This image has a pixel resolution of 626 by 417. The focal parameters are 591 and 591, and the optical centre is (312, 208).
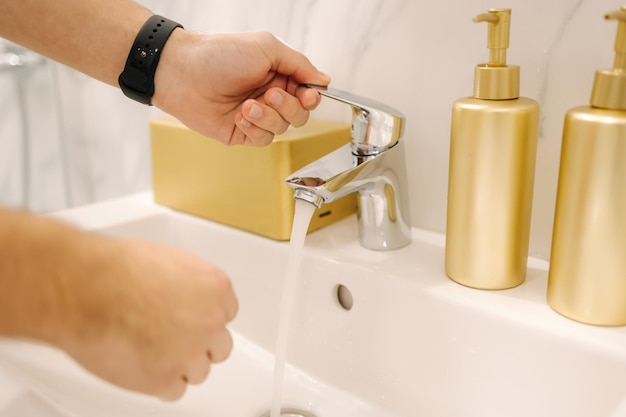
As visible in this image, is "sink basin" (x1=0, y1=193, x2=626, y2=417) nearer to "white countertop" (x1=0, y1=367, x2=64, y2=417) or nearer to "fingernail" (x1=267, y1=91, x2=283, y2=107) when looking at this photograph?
"white countertop" (x1=0, y1=367, x2=64, y2=417)

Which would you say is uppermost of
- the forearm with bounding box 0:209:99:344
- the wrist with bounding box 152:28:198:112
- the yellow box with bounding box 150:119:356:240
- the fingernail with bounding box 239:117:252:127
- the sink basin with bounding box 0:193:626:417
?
the wrist with bounding box 152:28:198:112

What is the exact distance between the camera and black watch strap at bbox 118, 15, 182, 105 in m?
0.58

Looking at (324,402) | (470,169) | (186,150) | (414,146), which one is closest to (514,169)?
(470,169)

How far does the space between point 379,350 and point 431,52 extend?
289 mm

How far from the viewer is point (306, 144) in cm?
61

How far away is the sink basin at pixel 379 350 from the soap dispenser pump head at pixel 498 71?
164mm

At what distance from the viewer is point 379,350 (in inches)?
21.4

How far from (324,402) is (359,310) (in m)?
0.10

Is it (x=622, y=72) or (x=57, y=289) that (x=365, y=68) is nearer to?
(x=622, y=72)

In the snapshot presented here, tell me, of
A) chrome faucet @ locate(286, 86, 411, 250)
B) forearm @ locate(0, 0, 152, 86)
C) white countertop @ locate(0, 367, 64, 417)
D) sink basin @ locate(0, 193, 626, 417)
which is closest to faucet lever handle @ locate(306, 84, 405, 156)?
chrome faucet @ locate(286, 86, 411, 250)

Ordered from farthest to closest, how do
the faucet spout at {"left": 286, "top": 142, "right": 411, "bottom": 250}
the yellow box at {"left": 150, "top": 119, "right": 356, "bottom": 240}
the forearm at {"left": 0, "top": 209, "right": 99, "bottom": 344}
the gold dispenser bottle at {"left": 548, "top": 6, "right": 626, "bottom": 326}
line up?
the yellow box at {"left": 150, "top": 119, "right": 356, "bottom": 240}
the faucet spout at {"left": 286, "top": 142, "right": 411, "bottom": 250}
the gold dispenser bottle at {"left": 548, "top": 6, "right": 626, "bottom": 326}
the forearm at {"left": 0, "top": 209, "right": 99, "bottom": 344}

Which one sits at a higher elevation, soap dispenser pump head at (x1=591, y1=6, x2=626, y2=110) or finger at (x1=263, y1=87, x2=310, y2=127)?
soap dispenser pump head at (x1=591, y1=6, x2=626, y2=110)

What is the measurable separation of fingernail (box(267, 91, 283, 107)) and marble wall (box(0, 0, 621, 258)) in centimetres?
13

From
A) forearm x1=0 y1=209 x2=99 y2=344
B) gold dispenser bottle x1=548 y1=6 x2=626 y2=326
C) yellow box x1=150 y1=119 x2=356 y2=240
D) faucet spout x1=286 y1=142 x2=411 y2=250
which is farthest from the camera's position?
yellow box x1=150 y1=119 x2=356 y2=240
